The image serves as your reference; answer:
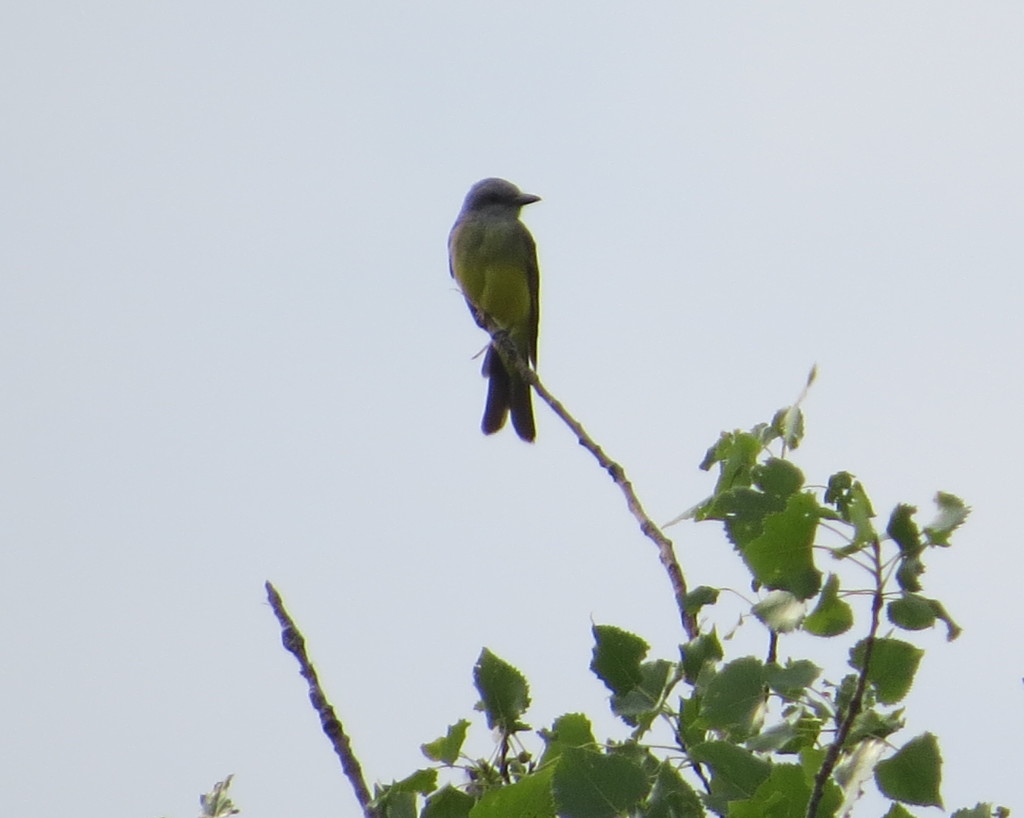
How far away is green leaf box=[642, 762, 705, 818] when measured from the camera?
7.02 ft

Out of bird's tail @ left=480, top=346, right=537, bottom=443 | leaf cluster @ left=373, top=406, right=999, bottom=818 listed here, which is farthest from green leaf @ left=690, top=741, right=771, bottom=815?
bird's tail @ left=480, top=346, right=537, bottom=443

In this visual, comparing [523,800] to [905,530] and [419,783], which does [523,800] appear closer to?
[419,783]

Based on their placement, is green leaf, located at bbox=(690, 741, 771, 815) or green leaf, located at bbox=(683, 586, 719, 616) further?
green leaf, located at bbox=(683, 586, 719, 616)

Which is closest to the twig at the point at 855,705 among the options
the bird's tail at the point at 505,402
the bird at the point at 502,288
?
the bird at the point at 502,288

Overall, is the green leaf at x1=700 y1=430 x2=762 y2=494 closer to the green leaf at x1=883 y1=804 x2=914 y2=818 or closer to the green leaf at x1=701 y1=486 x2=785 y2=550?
the green leaf at x1=701 y1=486 x2=785 y2=550

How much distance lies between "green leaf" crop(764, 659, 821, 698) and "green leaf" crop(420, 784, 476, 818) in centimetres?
53

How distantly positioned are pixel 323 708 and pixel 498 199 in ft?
31.9

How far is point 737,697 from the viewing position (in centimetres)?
231

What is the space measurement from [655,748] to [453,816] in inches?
13.7

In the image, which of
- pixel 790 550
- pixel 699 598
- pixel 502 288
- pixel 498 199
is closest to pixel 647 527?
pixel 699 598

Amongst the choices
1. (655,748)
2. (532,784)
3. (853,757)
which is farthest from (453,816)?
(853,757)

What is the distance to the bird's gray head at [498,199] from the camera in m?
11.4

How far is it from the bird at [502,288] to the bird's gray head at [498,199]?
0.06 meters

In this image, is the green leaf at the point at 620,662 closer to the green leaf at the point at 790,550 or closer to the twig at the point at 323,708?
the green leaf at the point at 790,550
